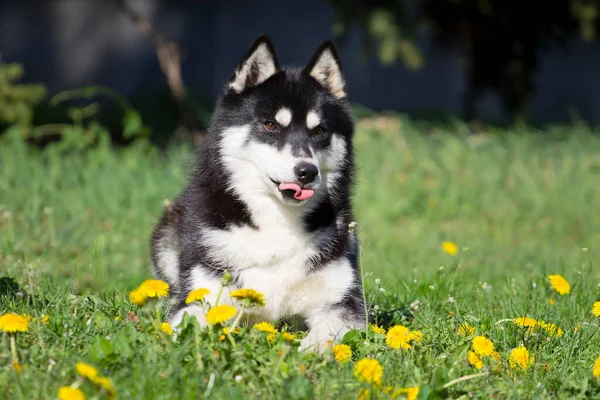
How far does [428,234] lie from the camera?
6.74 meters

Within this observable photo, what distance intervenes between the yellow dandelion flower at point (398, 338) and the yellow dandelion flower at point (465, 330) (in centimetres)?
29

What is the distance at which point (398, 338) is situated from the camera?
2725 millimetres

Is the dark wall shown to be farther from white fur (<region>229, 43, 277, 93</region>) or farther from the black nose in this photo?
the black nose

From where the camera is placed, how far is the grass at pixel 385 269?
95.7 inches

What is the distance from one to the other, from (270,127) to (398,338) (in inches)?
42.4

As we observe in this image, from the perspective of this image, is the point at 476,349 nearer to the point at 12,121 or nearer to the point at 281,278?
the point at 281,278

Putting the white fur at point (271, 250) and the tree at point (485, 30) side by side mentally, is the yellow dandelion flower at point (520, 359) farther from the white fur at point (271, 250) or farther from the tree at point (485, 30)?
the tree at point (485, 30)

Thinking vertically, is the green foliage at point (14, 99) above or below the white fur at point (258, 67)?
below

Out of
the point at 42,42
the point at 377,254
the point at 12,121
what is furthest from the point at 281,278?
the point at 42,42

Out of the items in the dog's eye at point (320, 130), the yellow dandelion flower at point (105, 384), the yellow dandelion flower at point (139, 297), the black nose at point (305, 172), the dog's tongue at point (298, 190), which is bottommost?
the yellow dandelion flower at point (105, 384)

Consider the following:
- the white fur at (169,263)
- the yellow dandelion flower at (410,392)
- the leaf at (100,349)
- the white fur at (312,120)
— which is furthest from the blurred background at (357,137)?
the yellow dandelion flower at (410,392)

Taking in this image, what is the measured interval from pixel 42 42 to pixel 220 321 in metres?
9.58

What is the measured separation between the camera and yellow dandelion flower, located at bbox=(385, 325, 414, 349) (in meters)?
2.71

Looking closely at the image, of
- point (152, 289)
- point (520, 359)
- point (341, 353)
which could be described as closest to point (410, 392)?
point (341, 353)
